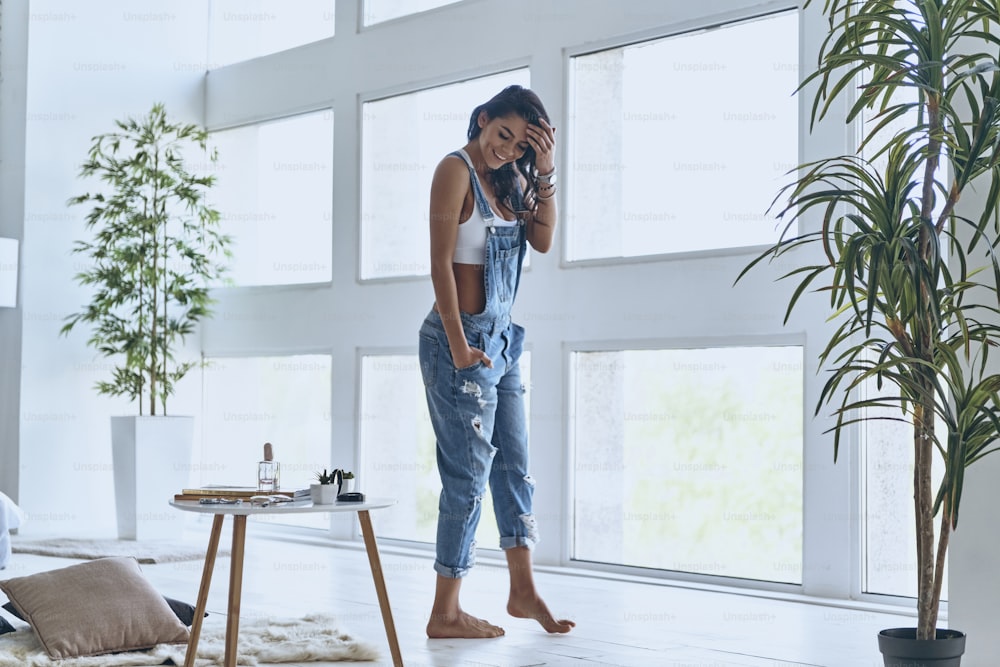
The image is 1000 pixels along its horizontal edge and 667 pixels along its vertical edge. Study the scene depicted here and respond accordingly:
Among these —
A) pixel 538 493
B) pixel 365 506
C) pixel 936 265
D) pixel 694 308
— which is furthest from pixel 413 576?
pixel 936 265

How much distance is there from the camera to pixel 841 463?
14.0ft

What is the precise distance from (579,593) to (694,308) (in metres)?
1.18

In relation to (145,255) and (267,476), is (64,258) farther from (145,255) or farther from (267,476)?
(267,476)

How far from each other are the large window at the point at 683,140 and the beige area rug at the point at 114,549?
211 centimetres

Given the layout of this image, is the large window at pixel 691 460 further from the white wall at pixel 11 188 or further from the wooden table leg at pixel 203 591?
the white wall at pixel 11 188

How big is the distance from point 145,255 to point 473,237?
3.26 meters

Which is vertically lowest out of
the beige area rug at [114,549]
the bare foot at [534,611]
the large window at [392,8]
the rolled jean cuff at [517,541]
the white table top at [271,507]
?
the beige area rug at [114,549]

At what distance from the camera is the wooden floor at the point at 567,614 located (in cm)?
314

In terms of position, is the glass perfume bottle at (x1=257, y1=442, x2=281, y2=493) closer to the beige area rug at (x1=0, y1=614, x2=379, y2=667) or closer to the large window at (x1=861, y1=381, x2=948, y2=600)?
the beige area rug at (x1=0, y1=614, x2=379, y2=667)

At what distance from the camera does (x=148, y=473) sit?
5.82 meters

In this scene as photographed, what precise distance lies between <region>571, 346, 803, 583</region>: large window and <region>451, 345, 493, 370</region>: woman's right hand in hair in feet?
5.41

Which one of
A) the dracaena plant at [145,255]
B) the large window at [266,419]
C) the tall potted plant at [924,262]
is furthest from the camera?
the large window at [266,419]

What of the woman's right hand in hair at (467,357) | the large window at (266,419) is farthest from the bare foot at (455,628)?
the large window at (266,419)

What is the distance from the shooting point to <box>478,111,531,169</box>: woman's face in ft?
10.8
